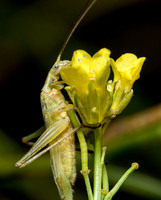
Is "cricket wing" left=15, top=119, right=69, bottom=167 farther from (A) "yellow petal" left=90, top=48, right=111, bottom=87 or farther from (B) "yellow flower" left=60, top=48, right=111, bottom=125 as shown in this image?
(A) "yellow petal" left=90, top=48, right=111, bottom=87

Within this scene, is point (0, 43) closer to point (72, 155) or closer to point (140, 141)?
point (140, 141)

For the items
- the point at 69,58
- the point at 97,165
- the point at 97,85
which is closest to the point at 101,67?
the point at 97,85

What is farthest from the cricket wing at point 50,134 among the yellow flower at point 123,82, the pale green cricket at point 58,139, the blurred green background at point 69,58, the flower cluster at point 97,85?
the blurred green background at point 69,58

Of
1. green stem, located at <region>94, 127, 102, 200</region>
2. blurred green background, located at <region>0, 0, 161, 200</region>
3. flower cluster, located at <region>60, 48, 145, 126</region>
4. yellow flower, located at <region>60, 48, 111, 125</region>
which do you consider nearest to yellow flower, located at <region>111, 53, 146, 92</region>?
flower cluster, located at <region>60, 48, 145, 126</region>

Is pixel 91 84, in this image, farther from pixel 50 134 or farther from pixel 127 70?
pixel 50 134

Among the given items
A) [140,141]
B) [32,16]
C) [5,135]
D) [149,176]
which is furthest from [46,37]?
[149,176]

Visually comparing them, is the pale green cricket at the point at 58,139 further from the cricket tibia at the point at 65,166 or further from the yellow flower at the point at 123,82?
the yellow flower at the point at 123,82

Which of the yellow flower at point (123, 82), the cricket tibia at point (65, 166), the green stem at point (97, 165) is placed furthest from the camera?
the cricket tibia at point (65, 166)
